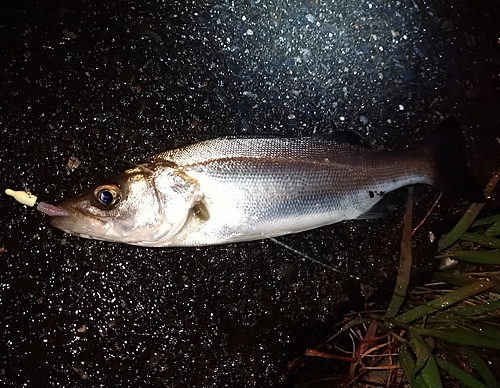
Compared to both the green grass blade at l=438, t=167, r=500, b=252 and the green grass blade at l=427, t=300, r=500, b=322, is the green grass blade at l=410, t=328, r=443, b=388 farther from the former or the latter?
the green grass blade at l=438, t=167, r=500, b=252

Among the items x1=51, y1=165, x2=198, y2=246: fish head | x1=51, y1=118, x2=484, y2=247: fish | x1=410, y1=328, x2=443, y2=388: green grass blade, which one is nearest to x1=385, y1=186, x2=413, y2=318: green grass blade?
x1=410, y1=328, x2=443, y2=388: green grass blade

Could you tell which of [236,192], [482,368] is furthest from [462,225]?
[236,192]

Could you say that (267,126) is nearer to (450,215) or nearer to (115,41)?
(115,41)

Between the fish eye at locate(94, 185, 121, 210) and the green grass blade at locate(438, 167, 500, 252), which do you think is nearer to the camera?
the fish eye at locate(94, 185, 121, 210)

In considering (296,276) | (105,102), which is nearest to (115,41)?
(105,102)

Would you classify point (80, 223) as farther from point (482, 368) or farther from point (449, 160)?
point (482, 368)

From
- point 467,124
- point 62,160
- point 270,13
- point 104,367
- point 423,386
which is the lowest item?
point 104,367
